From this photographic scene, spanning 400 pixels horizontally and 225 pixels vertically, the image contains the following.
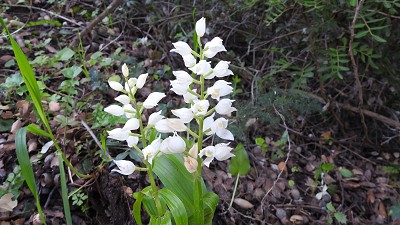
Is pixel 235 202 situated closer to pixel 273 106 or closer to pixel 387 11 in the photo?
pixel 273 106

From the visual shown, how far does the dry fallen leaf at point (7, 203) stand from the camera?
4.75 feet

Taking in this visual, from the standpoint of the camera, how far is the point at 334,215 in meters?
1.97

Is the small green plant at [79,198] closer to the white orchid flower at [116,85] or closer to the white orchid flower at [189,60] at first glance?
the white orchid flower at [116,85]

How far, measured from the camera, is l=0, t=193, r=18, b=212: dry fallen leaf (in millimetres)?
1446

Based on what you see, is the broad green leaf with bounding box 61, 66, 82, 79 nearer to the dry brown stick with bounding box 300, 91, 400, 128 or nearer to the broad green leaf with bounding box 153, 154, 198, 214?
the broad green leaf with bounding box 153, 154, 198, 214

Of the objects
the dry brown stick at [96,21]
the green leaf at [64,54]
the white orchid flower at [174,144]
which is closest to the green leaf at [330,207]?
the white orchid flower at [174,144]

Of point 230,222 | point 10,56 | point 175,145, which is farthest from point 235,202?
point 10,56

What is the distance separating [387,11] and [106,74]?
1496mm

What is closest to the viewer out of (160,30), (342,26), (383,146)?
(342,26)

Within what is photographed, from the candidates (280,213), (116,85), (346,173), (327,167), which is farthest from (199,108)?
Result: (346,173)

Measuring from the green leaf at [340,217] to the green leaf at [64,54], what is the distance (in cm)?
163

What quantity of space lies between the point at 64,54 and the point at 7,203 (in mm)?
974

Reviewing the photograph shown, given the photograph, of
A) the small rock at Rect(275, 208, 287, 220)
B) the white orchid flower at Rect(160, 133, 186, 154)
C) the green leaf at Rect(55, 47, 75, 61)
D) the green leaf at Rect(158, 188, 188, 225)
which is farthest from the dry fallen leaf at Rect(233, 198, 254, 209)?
the green leaf at Rect(55, 47, 75, 61)

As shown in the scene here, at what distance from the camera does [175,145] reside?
992mm
